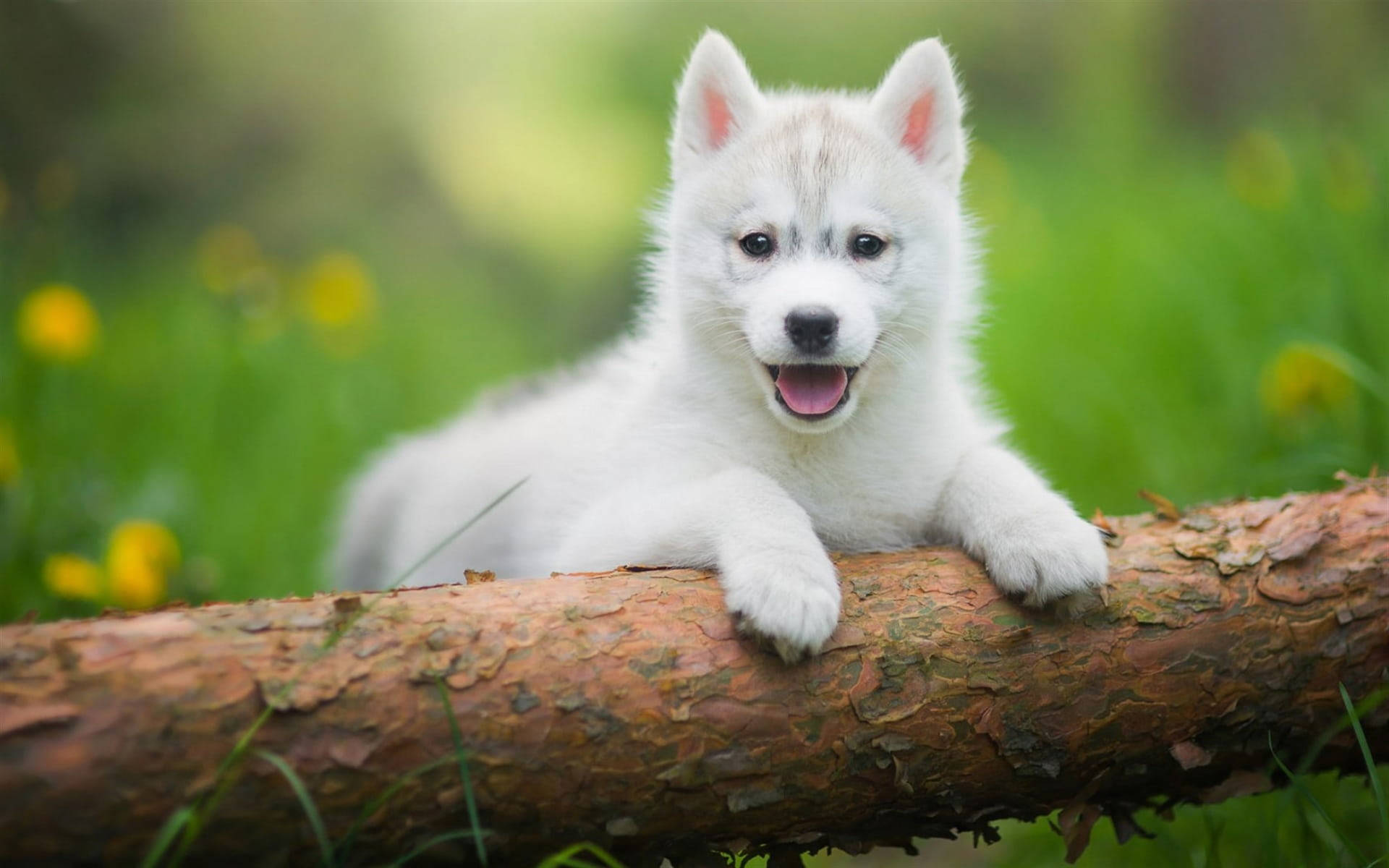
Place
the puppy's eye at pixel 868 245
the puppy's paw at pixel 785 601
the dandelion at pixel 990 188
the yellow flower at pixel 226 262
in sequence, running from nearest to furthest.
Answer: the puppy's paw at pixel 785 601 < the puppy's eye at pixel 868 245 < the yellow flower at pixel 226 262 < the dandelion at pixel 990 188

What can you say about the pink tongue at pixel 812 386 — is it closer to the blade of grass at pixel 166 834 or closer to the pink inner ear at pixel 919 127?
the pink inner ear at pixel 919 127

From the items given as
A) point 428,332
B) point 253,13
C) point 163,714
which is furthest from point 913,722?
point 253,13

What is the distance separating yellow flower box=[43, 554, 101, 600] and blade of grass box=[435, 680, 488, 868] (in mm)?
1980

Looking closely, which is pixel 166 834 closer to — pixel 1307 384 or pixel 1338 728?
pixel 1338 728

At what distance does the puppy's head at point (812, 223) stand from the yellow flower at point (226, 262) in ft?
11.0

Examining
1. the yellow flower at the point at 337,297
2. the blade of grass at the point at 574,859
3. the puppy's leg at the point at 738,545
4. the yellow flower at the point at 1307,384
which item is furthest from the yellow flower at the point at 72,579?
the yellow flower at the point at 1307,384

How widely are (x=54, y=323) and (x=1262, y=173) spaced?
545 cm

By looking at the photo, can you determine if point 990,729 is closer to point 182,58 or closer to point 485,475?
point 485,475

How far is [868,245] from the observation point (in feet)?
8.93

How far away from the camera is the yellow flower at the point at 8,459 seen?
3857 millimetres

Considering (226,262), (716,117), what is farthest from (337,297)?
(716,117)

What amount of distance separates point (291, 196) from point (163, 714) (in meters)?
7.02

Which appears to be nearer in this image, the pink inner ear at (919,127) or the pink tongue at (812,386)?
the pink tongue at (812,386)

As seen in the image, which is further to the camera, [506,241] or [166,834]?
[506,241]
